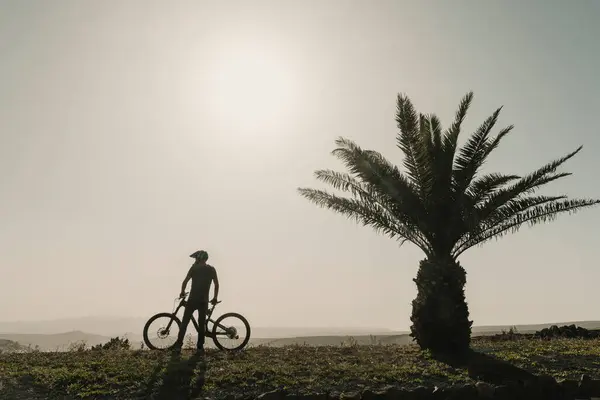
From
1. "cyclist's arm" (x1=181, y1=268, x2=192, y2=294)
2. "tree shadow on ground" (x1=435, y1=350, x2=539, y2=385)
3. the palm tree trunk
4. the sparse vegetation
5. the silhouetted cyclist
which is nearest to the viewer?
the sparse vegetation

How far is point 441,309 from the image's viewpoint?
1356 centimetres

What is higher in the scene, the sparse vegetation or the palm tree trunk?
the palm tree trunk

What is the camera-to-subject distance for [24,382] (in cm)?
901

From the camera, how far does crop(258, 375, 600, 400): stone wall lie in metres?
8.09

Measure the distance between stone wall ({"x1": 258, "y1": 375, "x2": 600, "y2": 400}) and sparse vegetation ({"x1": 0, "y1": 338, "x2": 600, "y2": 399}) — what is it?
62 centimetres

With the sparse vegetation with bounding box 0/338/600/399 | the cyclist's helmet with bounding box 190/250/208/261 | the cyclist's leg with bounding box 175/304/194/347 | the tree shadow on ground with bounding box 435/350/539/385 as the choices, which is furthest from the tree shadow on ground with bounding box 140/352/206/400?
the tree shadow on ground with bounding box 435/350/539/385

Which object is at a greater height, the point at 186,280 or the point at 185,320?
the point at 186,280

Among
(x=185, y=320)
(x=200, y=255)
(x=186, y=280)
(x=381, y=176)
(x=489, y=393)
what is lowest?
(x=489, y=393)

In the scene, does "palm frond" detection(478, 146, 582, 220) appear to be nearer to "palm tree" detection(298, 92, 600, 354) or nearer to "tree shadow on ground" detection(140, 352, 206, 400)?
"palm tree" detection(298, 92, 600, 354)

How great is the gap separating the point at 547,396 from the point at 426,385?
7.61 ft

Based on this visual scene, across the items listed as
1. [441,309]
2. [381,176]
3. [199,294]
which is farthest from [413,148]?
[199,294]

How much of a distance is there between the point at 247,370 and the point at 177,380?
5.00ft

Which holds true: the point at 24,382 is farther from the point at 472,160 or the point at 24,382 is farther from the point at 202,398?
the point at 472,160

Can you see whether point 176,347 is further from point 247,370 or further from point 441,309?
point 441,309
